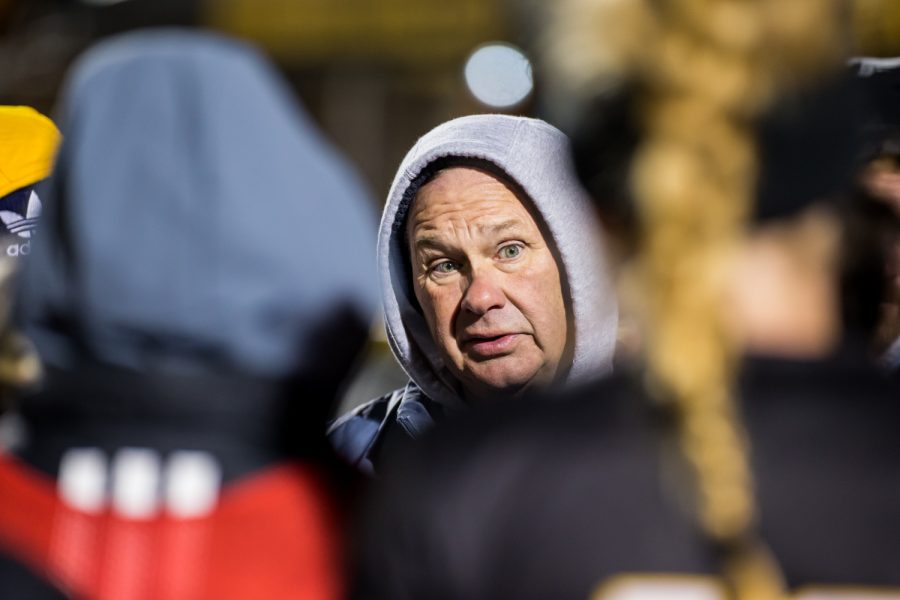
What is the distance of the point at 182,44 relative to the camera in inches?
58.8

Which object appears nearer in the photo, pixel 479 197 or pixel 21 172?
pixel 479 197

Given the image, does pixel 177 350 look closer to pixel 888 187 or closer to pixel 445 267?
pixel 445 267

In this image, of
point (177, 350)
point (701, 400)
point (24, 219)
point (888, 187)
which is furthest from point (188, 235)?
point (888, 187)

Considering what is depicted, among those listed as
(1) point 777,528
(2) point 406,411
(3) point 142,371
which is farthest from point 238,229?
(2) point 406,411

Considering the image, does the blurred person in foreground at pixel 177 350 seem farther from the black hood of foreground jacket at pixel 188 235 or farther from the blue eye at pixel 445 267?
the blue eye at pixel 445 267

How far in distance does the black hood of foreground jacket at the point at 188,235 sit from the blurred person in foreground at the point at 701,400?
1.00ft

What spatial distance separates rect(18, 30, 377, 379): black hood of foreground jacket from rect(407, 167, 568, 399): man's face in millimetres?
608

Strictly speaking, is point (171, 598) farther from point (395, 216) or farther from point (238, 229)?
point (395, 216)

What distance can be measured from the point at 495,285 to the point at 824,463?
97 centimetres

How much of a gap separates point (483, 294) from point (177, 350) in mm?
762

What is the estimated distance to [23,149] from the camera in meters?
2.28

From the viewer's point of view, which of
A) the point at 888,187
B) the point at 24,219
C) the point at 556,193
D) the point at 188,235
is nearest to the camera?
the point at 188,235

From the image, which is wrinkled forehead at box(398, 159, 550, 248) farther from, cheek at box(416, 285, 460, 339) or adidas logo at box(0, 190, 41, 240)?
adidas logo at box(0, 190, 41, 240)

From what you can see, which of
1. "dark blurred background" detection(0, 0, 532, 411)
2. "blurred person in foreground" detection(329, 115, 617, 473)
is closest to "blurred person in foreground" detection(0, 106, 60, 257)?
"blurred person in foreground" detection(329, 115, 617, 473)
